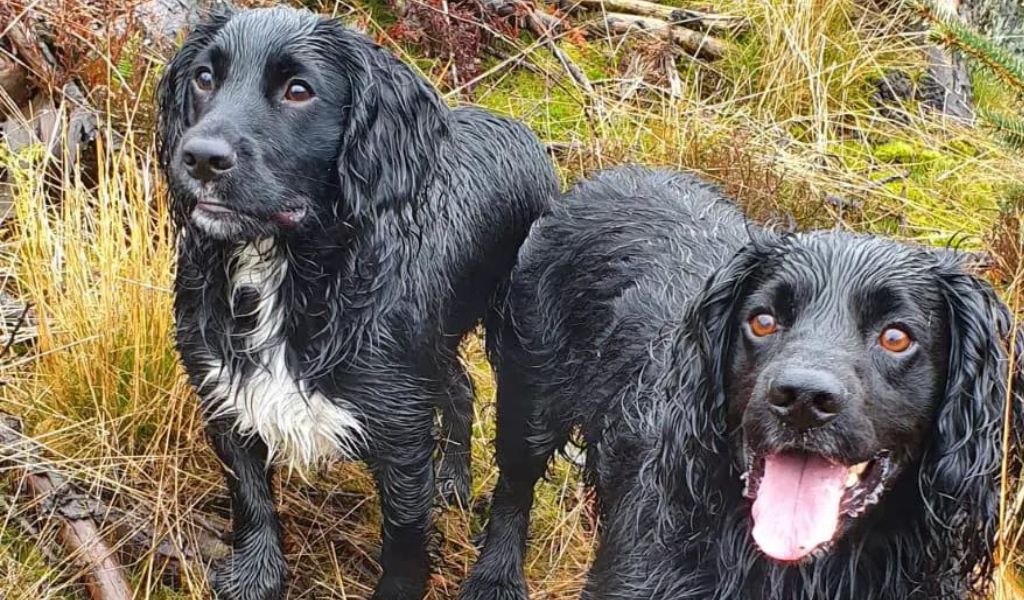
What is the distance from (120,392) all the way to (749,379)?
2.44 m

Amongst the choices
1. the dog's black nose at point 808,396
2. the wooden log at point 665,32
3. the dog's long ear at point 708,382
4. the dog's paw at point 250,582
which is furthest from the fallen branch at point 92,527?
the wooden log at point 665,32

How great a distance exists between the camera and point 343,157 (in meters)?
3.67

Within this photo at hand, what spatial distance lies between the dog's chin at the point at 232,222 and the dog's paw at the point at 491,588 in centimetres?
159

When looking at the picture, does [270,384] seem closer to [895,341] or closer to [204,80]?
[204,80]

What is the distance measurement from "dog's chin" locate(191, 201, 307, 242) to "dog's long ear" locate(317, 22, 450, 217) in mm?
245

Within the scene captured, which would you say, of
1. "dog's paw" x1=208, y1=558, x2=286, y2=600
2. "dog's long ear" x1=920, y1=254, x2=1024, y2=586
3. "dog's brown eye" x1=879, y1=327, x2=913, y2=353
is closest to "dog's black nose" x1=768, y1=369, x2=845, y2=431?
"dog's brown eye" x1=879, y1=327, x2=913, y2=353

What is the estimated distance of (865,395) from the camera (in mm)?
2635

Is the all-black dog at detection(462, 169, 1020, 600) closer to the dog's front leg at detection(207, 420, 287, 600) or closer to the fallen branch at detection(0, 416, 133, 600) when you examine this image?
the dog's front leg at detection(207, 420, 287, 600)

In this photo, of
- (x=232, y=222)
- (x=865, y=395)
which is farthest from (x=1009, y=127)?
(x=232, y=222)

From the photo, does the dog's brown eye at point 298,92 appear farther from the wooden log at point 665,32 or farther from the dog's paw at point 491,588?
the wooden log at point 665,32

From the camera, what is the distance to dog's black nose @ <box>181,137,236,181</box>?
334cm

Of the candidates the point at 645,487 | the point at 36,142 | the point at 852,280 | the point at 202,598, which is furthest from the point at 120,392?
the point at 852,280

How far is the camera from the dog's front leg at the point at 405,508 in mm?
3924

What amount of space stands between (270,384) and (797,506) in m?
1.72
